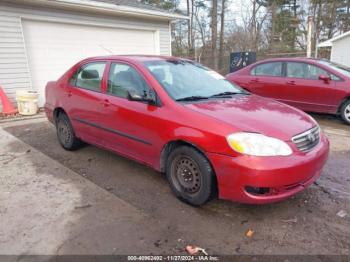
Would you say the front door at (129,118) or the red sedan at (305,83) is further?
the red sedan at (305,83)

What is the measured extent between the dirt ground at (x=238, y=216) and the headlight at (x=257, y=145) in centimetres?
74

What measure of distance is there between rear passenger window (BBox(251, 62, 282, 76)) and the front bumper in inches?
203

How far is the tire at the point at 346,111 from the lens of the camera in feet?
22.2

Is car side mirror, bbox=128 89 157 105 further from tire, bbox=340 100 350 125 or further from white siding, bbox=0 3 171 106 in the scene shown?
white siding, bbox=0 3 171 106

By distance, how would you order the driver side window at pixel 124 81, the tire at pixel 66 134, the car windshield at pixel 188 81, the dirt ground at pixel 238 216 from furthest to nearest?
1. the tire at pixel 66 134
2. the driver side window at pixel 124 81
3. the car windshield at pixel 188 81
4. the dirt ground at pixel 238 216

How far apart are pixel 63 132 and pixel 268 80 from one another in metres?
5.15

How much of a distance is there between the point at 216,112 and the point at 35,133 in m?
4.61

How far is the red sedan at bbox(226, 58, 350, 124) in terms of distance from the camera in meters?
6.84

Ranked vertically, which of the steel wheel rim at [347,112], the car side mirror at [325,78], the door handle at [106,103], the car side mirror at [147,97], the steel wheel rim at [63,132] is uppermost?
the car side mirror at [147,97]

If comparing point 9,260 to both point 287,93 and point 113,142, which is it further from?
point 287,93

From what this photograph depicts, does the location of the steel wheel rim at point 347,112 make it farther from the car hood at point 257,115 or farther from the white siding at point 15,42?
the white siding at point 15,42

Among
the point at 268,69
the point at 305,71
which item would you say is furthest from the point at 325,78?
the point at 268,69

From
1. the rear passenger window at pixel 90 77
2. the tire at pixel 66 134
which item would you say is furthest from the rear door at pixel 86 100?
the tire at pixel 66 134

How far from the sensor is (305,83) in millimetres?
7215
